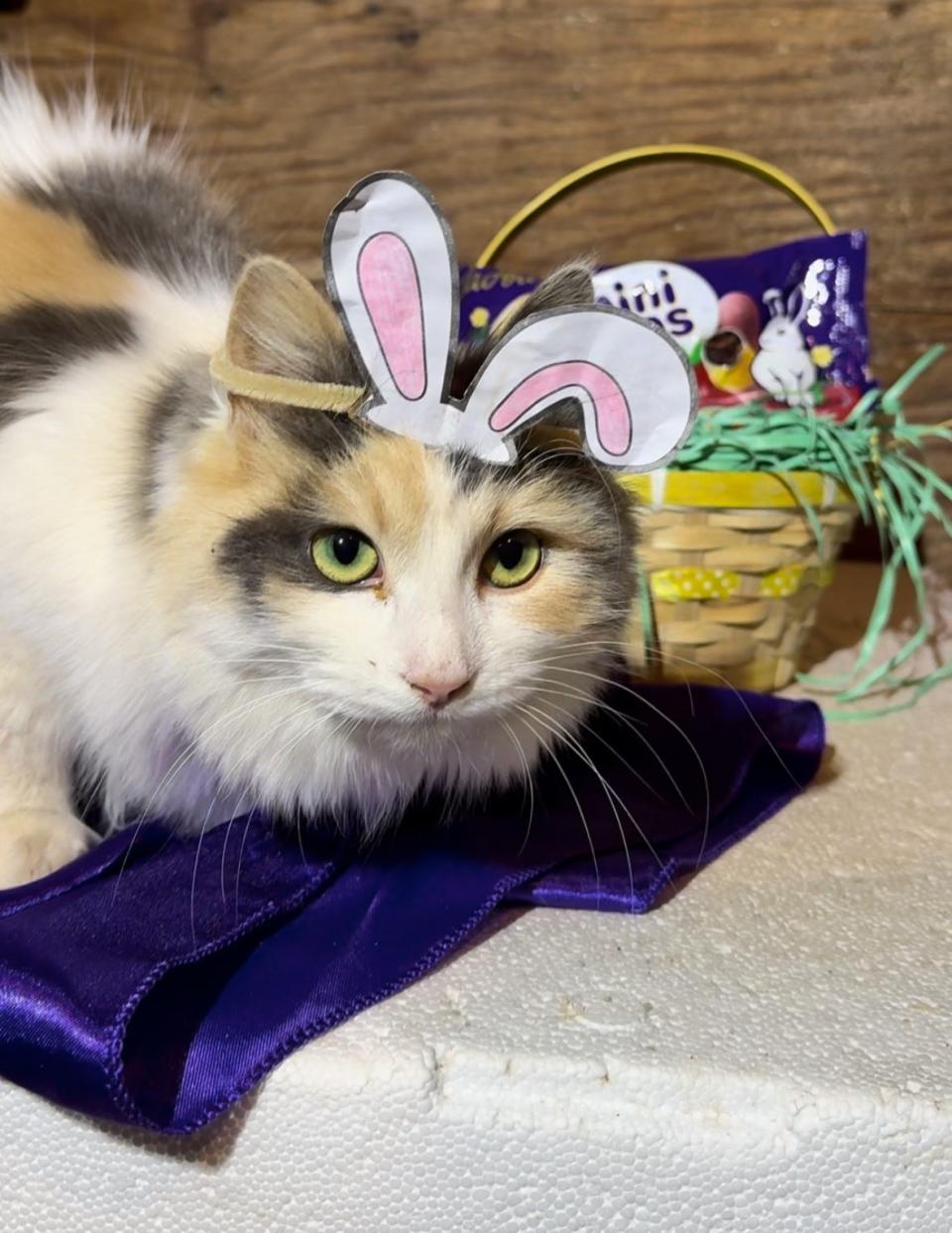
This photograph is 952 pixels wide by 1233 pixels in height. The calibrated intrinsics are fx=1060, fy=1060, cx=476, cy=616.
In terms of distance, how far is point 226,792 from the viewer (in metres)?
0.83

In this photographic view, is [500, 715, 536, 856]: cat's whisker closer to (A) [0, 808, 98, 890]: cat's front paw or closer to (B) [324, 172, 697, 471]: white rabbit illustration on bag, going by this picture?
(B) [324, 172, 697, 471]: white rabbit illustration on bag

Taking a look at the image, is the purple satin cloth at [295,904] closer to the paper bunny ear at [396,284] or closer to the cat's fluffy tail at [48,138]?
the paper bunny ear at [396,284]

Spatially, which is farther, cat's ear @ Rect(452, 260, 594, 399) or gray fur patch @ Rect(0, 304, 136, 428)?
gray fur patch @ Rect(0, 304, 136, 428)

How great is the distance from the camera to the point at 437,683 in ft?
2.02

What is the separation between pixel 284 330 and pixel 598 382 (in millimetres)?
194

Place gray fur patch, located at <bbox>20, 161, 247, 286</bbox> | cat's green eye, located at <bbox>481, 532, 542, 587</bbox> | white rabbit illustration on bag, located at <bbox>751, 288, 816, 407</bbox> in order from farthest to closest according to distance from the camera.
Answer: white rabbit illustration on bag, located at <bbox>751, 288, 816, 407</bbox>
gray fur patch, located at <bbox>20, 161, 247, 286</bbox>
cat's green eye, located at <bbox>481, 532, 542, 587</bbox>

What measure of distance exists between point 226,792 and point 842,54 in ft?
4.29

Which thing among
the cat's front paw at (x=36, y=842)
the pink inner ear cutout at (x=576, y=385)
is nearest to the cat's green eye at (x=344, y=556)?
the pink inner ear cutout at (x=576, y=385)

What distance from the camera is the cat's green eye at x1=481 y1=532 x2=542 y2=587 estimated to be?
2.26ft

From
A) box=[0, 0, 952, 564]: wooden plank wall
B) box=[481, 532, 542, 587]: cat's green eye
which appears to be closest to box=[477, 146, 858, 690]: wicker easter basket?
box=[481, 532, 542, 587]: cat's green eye

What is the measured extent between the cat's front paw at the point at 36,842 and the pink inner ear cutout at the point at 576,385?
1.64 ft

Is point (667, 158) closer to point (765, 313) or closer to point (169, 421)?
point (765, 313)

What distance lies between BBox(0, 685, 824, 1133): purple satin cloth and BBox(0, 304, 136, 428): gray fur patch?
369 millimetres

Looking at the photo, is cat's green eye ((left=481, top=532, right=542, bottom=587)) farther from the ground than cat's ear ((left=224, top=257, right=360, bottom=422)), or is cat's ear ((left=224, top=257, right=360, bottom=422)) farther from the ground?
cat's ear ((left=224, top=257, right=360, bottom=422))
